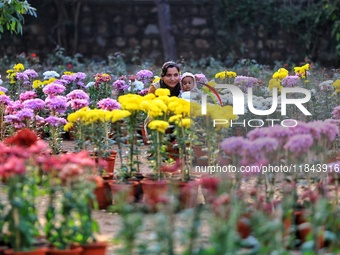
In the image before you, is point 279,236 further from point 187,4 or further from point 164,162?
point 187,4

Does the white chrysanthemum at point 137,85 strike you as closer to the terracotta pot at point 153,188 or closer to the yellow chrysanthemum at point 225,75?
the yellow chrysanthemum at point 225,75

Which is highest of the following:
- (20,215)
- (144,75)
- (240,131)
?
(144,75)

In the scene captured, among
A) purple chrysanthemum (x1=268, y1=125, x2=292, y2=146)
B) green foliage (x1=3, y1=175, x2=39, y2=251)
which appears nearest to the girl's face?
purple chrysanthemum (x1=268, y1=125, x2=292, y2=146)

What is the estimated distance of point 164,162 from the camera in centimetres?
841

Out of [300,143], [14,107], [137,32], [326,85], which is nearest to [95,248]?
[300,143]


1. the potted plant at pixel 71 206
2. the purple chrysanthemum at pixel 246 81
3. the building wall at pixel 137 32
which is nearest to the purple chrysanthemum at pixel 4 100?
the purple chrysanthemum at pixel 246 81

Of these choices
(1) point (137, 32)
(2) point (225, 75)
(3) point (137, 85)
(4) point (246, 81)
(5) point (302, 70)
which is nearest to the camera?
(4) point (246, 81)

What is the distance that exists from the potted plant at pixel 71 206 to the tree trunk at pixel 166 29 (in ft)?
47.9

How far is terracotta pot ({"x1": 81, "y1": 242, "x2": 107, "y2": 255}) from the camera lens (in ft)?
18.6

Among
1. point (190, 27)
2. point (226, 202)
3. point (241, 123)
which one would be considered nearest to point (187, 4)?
point (190, 27)

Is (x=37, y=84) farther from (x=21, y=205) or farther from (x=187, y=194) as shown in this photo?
(x=21, y=205)

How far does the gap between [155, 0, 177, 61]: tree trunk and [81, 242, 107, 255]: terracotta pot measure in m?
14.7

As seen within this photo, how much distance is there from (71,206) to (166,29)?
49.3ft

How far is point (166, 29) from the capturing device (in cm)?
2039
